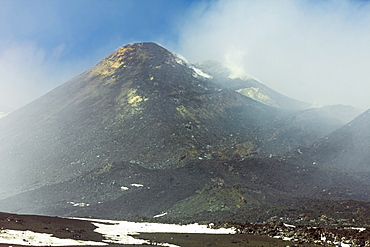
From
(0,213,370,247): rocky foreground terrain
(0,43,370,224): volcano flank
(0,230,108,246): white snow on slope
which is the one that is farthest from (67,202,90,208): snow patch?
(0,230,108,246): white snow on slope

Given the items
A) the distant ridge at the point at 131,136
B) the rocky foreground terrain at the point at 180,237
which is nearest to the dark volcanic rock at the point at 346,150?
the distant ridge at the point at 131,136

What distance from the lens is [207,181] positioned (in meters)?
127

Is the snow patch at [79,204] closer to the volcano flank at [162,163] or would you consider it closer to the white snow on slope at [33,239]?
the volcano flank at [162,163]

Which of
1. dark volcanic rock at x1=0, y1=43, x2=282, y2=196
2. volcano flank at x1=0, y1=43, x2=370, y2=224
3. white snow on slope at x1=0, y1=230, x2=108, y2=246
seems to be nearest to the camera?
white snow on slope at x1=0, y1=230, x2=108, y2=246

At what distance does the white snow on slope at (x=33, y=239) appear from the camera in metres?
37.4

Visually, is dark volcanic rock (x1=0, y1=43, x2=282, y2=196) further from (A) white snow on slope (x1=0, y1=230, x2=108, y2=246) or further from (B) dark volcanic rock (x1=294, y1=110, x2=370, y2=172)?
(A) white snow on slope (x1=0, y1=230, x2=108, y2=246)

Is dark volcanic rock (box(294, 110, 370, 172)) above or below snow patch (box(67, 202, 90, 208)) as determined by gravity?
above

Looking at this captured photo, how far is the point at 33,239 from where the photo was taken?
3956 centimetres

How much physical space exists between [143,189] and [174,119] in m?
57.6

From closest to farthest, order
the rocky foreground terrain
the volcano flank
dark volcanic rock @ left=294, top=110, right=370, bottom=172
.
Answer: the rocky foreground terrain < the volcano flank < dark volcanic rock @ left=294, top=110, right=370, bottom=172

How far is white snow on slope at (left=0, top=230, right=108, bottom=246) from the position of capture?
3741 centimetres

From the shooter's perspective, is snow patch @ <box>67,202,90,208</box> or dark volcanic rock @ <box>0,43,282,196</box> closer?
snow patch @ <box>67,202,90,208</box>

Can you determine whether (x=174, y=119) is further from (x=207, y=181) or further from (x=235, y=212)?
(x=235, y=212)

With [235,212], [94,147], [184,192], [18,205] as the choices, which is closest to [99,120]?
[94,147]
